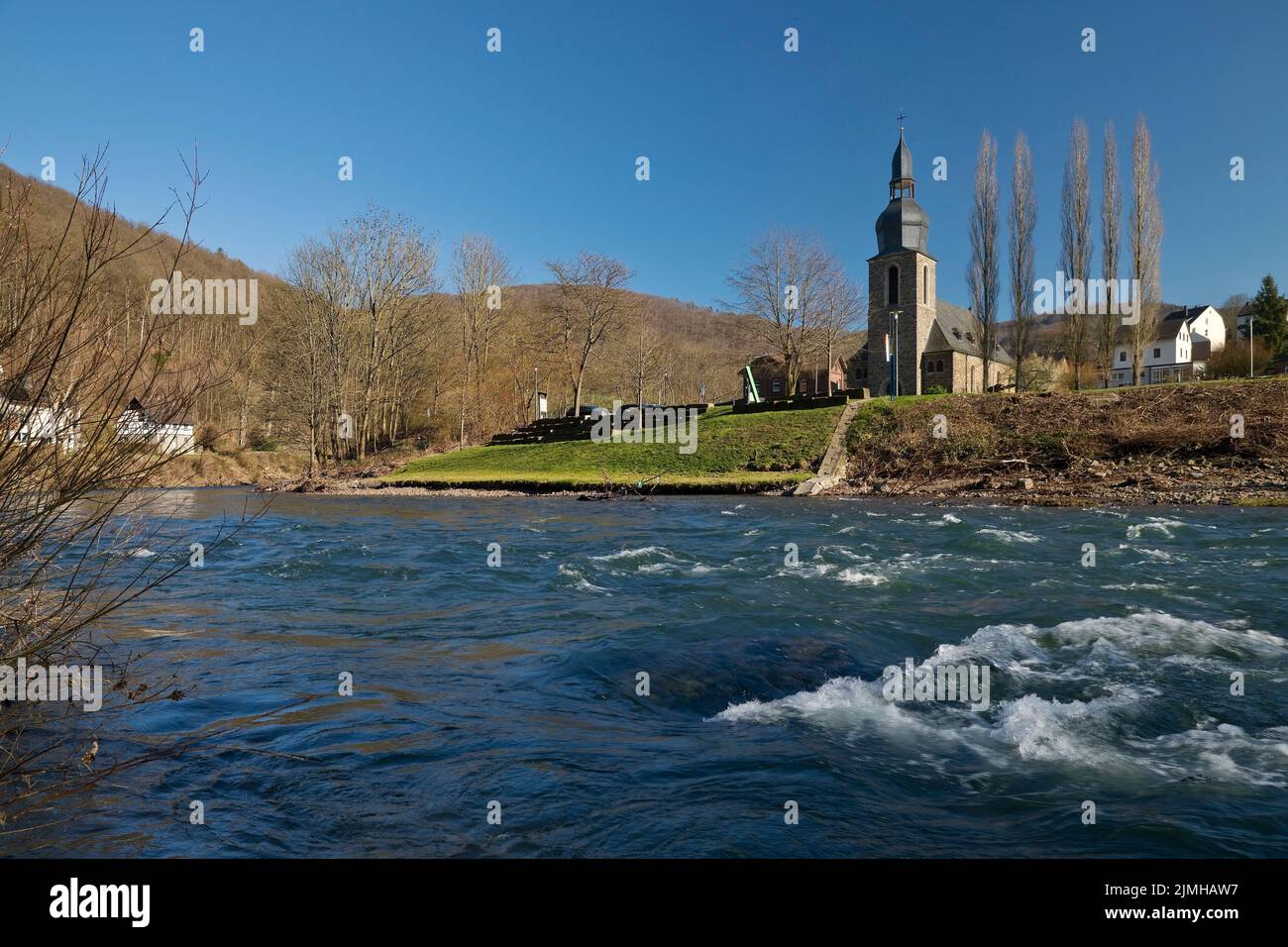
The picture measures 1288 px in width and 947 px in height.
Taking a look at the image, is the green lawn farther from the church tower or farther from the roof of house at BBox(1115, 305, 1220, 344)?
the roof of house at BBox(1115, 305, 1220, 344)

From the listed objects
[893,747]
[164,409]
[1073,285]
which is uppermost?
[1073,285]

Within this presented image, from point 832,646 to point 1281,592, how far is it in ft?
24.0

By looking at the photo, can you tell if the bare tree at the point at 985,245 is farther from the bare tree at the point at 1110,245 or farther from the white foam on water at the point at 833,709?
the white foam on water at the point at 833,709

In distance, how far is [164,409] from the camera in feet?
15.4

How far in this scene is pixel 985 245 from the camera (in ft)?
161

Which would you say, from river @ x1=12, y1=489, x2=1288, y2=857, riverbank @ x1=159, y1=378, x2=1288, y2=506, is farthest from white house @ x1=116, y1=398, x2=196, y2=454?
riverbank @ x1=159, y1=378, x2=1288, y2=506

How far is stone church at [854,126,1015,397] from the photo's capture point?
61.5 m

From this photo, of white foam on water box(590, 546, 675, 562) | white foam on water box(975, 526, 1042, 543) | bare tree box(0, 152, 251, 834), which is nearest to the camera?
bare tree box(0, 152, 251, 834)

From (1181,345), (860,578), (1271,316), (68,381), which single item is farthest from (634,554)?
(1181,345)

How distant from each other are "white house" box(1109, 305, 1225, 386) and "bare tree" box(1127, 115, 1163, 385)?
31.2 metres

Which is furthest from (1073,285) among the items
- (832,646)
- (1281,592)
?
(832,646)
